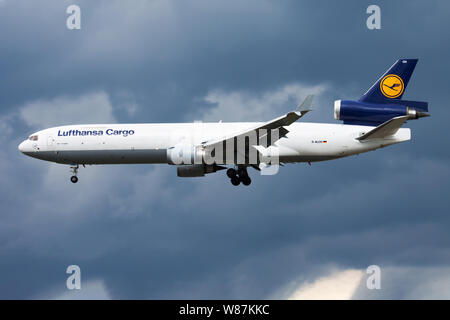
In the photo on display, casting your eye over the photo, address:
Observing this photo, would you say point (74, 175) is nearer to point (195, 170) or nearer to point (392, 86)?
point (195, 170)

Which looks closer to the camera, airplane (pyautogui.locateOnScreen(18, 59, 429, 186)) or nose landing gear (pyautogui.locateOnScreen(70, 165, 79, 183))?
airplane (pyautogui.locateOnScreen(18, 59, 429, 186))

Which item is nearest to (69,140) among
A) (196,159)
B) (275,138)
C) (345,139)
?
(196,159)

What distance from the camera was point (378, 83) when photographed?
127ft

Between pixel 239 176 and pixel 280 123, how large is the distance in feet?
18.7


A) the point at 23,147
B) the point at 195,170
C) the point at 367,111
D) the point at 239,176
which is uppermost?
the point at 367,111

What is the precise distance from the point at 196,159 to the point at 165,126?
4266 mm

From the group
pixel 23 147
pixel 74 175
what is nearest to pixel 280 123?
pixel 74 175

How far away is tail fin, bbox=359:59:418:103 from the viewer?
38500 millimetres

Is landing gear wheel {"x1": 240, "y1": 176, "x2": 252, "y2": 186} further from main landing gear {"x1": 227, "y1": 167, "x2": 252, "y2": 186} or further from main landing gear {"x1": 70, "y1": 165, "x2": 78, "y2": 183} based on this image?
main landing gear {"x1": 70, "y1": 165, "x2": 78, "y2": 183}

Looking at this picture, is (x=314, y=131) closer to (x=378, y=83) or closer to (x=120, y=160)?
(x=378, y=83)

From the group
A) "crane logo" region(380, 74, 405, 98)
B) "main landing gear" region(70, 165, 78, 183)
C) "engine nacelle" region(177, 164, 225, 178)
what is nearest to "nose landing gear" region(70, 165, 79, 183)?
"main landing gear" region(70, 165, 78, 183)

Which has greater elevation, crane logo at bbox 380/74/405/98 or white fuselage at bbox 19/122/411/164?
crane logo at bbox 380/74/405/98

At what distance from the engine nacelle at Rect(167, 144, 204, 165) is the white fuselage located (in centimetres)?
212

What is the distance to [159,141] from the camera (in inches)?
1517
